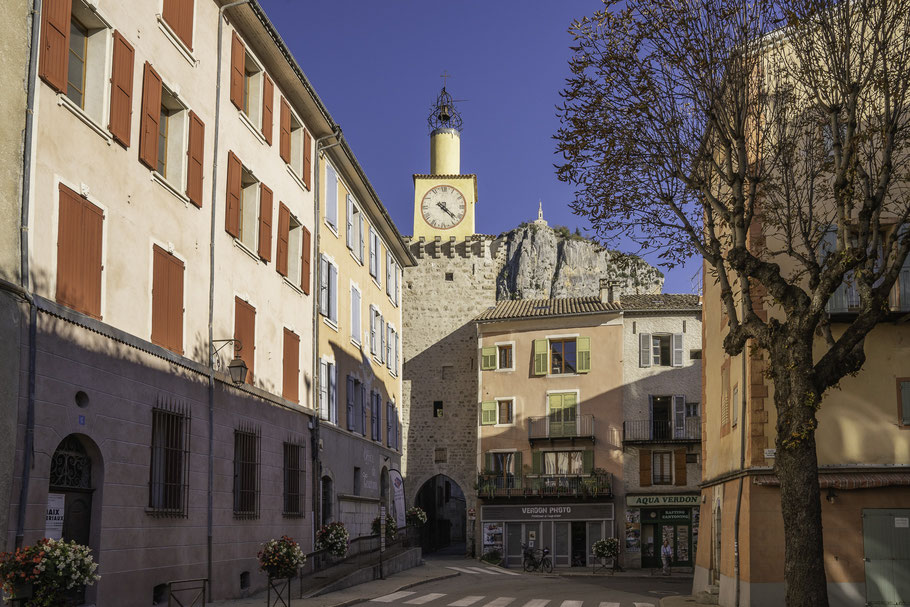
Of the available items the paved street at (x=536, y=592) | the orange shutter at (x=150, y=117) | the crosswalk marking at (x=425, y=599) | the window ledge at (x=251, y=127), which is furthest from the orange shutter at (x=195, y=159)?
the crosswalk marking at (x=425, y=599)

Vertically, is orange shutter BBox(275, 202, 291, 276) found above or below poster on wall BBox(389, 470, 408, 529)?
above

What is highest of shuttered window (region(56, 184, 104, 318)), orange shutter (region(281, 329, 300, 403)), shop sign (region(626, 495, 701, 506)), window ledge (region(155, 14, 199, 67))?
window ledge (region(155, 14, 199, 67))

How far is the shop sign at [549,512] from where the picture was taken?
4466cm

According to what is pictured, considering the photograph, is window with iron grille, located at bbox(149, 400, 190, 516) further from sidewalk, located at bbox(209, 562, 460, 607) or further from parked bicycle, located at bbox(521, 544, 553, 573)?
parked bicycle, located at bbox(521, 544, 553, 573)

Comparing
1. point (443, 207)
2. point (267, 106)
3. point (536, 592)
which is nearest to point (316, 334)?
point (267, 106)

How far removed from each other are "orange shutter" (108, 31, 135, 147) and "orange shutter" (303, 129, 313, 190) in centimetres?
1011

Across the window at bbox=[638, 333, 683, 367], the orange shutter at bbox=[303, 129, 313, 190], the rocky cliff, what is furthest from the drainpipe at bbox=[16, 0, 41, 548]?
the rocky cliff

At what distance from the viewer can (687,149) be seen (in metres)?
15.4

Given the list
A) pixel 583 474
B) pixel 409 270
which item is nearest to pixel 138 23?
pixel 583 474

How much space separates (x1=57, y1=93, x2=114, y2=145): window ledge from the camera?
13.7m

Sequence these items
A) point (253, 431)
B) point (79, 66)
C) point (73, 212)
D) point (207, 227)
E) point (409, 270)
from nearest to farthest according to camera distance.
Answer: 1. point (73, 212)
2. point (79, 66)
3. point (207, 227)
4. point (253, 431)
5. point (409, 270)

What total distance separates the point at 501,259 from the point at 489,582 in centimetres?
3094

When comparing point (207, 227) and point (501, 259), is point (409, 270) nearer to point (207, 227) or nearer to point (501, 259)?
point (501, 259)

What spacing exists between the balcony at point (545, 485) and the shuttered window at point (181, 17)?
30.9 metres
